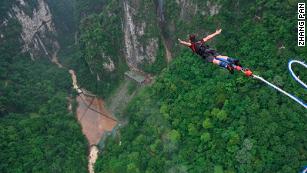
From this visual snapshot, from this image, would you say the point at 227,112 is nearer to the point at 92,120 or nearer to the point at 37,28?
the point at 92,120

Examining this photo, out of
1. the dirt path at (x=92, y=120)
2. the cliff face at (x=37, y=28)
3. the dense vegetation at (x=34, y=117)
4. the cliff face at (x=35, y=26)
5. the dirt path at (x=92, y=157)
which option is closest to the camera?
the dense vegetation at (x=34, y=117)

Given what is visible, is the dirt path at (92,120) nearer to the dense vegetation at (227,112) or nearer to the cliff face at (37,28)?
the dense vegetation at (227,112)

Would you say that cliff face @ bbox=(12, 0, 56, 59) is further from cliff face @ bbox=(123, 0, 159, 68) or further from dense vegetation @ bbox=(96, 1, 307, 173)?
dense vegetation @ bbox=(96, 1, 307, 173)

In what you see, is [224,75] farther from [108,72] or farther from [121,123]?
[108,72]

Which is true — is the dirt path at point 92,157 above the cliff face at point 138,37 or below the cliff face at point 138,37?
below

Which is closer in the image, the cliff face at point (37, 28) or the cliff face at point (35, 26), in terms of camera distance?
the cliff face at point (35, 26)

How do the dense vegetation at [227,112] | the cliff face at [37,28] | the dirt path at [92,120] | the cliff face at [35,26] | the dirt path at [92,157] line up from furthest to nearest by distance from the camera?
the cliff face at [37,28], the cliff face at [35,26], the dirt path at [92,120], the dirt path at [92,157], the dense vegetation at [227,112]

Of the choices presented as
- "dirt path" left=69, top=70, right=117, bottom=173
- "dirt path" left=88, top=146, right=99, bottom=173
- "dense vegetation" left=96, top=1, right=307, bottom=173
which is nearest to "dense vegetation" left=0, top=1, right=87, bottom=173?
"dirt path" left=88, top=146, right=99, bottom=173

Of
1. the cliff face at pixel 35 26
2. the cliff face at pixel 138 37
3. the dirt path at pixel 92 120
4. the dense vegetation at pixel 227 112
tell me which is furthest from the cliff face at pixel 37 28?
the dense vegetation at pixel 227 112
